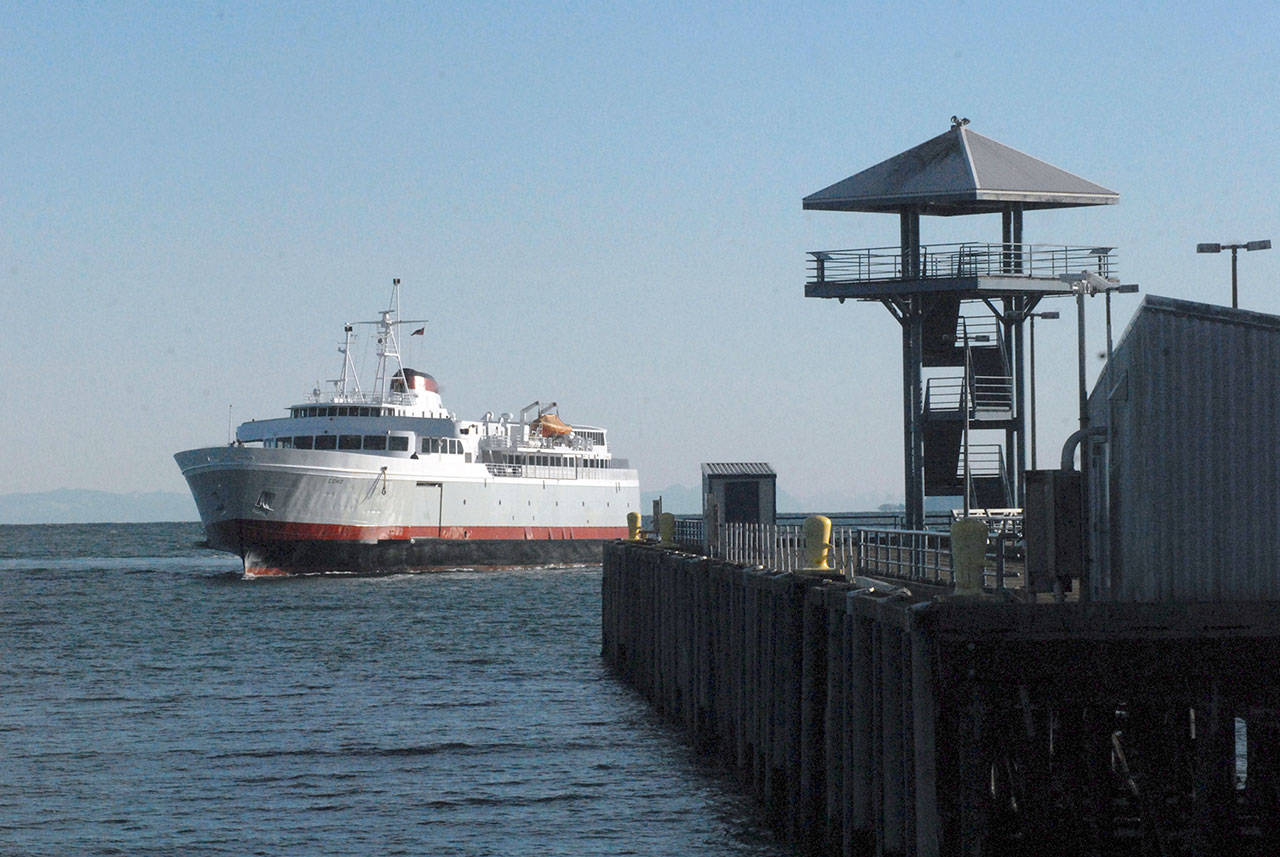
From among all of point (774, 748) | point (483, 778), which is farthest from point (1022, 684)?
point (483, 778)

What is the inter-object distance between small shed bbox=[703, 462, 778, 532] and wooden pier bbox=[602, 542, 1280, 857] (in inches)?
765

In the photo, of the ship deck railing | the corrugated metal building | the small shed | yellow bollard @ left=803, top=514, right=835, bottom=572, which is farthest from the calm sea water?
the ship deck railing

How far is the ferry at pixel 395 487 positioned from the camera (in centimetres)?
7319

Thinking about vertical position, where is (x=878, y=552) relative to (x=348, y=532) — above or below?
below

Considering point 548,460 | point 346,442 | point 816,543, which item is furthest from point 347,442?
point 816,543

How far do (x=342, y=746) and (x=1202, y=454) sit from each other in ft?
54.5

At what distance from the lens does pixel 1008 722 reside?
14742 mm

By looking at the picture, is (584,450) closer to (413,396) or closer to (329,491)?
(413,396)

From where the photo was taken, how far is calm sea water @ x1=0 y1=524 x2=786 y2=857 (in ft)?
66.2

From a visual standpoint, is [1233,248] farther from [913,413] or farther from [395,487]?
[395,487]

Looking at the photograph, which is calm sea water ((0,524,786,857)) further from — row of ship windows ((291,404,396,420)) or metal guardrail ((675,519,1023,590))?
row of ship windows ((291,404,396,420))

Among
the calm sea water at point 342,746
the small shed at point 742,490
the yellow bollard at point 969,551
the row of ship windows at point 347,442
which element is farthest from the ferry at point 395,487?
the yellow bollard at point 969,551

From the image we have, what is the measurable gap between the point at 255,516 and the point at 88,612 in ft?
42.9

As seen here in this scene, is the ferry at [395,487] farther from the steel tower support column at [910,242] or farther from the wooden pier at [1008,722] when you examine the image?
the wooden pier at [1008,722]
